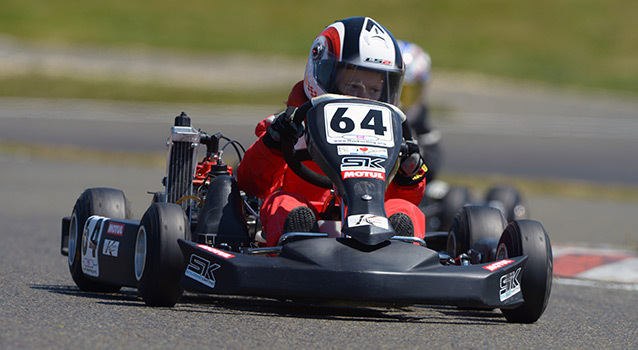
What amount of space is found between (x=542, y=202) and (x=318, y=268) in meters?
8.78

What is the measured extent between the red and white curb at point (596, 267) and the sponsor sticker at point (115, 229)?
3.20 m

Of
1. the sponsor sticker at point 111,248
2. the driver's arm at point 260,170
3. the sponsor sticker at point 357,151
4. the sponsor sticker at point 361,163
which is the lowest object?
the sponsor sticker at point 111,248

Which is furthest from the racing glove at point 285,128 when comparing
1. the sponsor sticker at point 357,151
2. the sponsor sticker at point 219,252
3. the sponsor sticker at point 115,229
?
the sponsor sticker at point 115,229

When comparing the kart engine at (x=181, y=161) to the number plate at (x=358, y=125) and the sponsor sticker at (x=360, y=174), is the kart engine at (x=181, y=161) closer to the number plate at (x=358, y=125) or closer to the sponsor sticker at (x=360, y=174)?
the number plate at (x=358, y=125)

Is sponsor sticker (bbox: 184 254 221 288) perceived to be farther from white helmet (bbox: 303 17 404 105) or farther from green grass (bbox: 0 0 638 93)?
green grass (bbox: 0 0 638 93)

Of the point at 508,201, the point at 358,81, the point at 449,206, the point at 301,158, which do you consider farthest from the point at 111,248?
the point at 508,201

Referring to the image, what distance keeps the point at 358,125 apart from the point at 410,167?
48cm

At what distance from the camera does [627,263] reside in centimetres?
805

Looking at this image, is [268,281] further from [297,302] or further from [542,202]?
[542,202]

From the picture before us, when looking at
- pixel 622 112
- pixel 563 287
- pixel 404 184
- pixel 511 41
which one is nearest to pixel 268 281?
pixel 404 184

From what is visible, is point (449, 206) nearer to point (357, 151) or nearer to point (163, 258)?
point (357, 151)

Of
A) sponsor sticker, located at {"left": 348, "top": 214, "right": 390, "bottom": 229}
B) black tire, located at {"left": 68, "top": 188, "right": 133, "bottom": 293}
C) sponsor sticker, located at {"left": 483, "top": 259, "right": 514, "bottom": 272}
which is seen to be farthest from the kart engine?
sponsor sticker, located at {"left": 483, "top": 259, "right": 514, "bottom": 272}

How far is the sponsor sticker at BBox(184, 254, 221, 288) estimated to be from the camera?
4.68 m

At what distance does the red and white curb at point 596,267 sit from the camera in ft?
24.2
